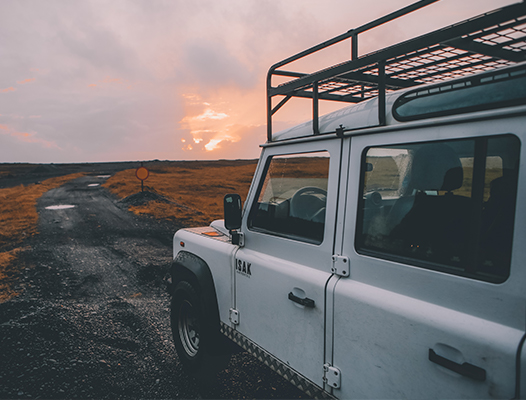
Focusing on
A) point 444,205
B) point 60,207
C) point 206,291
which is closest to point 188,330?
point 206,291

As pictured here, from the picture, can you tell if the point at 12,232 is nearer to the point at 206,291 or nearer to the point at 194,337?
the point at 194,337

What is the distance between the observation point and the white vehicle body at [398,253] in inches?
55.1

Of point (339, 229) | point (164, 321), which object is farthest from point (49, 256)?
point (339, 229)

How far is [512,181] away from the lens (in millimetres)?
1416

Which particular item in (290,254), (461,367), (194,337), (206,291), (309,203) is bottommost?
(194,337)

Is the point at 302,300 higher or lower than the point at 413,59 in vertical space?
lower

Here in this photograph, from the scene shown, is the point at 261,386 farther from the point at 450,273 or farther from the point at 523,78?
the point at 523,78

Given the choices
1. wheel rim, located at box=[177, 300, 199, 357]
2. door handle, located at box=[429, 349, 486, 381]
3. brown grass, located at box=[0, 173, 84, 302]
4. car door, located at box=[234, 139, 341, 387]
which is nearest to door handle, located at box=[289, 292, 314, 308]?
car door, located at box=[234, 139, 341, 387]

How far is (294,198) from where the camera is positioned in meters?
2.55

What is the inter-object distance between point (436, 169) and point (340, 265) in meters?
0.74

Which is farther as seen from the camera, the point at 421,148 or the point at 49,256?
the point at 49,256

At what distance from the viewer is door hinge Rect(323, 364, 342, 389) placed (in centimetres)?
193

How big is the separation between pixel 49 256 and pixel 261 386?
261 inches

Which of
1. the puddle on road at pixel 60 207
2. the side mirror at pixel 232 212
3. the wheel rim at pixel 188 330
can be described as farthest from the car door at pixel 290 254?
the puddle on road at pixel 60 207
